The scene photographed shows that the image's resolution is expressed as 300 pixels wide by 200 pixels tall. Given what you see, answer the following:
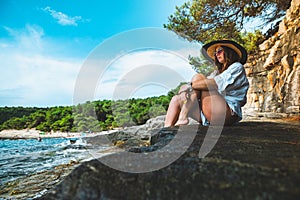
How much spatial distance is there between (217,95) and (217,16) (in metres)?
7.83

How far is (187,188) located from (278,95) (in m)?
8.60

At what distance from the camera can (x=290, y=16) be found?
24.3ft

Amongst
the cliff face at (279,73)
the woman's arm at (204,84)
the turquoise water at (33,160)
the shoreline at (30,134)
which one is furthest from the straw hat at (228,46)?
the shoreline at (30,134)

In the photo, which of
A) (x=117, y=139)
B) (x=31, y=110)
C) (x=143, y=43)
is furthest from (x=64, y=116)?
(x=143, y=43)

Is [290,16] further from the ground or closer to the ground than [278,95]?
further from the ground

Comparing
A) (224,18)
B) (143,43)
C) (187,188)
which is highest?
(224,18)

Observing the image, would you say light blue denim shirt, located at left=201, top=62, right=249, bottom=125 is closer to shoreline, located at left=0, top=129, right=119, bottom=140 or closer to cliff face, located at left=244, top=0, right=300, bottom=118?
cliff face, located at left=244, top=0, right=300, bottom=118

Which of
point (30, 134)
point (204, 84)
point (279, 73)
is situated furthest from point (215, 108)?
point (30, 134)

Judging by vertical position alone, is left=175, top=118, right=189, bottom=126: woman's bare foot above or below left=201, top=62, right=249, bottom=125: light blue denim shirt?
below

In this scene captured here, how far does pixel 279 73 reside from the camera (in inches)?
314

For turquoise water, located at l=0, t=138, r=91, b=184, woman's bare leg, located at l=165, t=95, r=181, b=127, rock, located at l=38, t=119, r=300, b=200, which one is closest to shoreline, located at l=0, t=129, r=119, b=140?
turquoise water, located at l=0, t=138, r=91, b=184

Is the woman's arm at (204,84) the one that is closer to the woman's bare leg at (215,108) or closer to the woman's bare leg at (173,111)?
the woman's bare leg at (215,108)

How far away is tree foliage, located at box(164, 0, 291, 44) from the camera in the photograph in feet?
29.2

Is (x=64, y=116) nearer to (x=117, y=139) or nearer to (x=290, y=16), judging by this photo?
(x=117, y=139)
